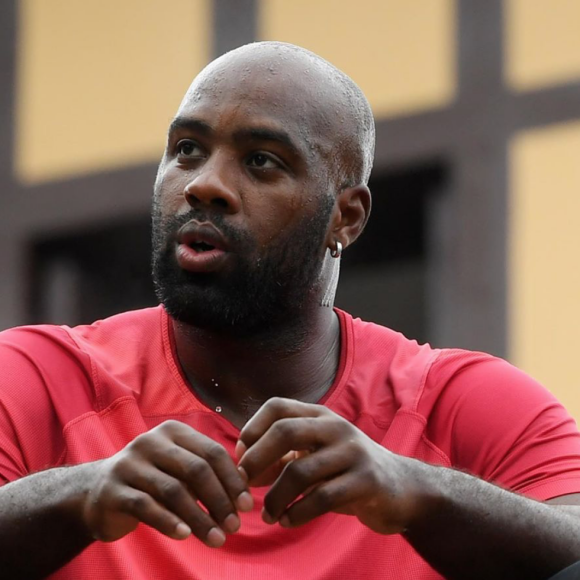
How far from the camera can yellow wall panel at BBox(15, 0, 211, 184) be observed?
20.6 feet

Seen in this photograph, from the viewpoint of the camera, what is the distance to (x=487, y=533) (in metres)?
2.65

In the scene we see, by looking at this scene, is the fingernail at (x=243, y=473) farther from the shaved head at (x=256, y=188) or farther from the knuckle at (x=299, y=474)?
the shaved head at (x=256, y=188)

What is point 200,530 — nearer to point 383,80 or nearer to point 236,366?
point 236,366

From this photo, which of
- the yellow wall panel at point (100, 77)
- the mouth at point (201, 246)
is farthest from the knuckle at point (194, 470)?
the yellow wall panel at point (100, 77)

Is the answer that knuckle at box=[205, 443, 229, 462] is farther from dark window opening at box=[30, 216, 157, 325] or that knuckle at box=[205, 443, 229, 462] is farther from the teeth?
dark window opening at box=[30, 216, 157, 325]

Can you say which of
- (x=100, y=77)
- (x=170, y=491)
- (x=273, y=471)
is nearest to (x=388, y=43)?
(x=100, y=77)

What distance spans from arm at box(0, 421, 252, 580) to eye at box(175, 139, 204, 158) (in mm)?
871

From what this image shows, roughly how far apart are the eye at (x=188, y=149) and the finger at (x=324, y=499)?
992mm

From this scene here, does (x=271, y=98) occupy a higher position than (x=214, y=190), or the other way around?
(x=271, y=98)

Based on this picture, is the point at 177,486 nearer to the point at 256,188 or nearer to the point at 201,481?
the point at 201,481

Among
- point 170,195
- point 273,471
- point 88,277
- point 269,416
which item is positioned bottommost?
point 88,277

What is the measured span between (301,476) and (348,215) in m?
1.17

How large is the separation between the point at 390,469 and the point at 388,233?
3.55 meters

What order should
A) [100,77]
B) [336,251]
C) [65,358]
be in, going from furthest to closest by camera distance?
1. [100,77]
2. [336,251]
3. [65,358]
